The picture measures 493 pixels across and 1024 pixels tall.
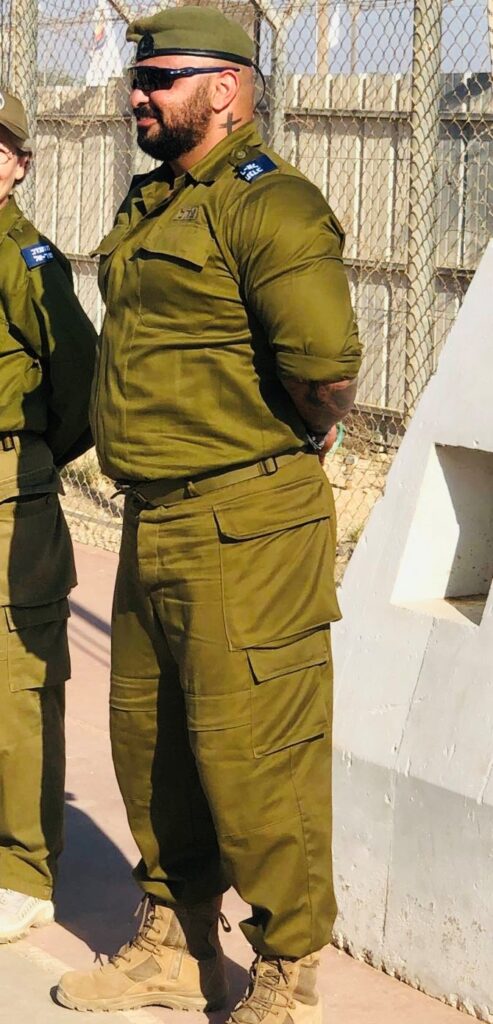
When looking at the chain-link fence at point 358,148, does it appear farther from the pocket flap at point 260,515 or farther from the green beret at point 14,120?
the pocket flap at point 260,515

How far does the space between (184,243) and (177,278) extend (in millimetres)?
71

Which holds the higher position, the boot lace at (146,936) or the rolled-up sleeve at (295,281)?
the rolled-up sleeve at (295,281)

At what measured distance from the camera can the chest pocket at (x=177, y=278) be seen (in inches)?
118

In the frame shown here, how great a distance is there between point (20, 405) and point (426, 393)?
3.25 feet

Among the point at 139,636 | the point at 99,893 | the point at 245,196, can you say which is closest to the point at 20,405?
the point at 139,636

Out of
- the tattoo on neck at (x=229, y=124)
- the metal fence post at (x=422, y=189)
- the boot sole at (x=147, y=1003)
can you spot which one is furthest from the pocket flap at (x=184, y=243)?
the metal fence post at (x=422, y=189)

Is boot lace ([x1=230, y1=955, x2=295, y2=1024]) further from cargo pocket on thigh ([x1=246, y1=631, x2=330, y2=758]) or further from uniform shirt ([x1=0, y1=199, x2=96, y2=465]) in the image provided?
uniform shirt ([x1=0, y1=199, x2=96, y2=465])

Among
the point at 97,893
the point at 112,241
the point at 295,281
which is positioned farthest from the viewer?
the point at 97,893

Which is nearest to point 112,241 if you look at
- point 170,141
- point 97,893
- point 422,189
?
point 170,141

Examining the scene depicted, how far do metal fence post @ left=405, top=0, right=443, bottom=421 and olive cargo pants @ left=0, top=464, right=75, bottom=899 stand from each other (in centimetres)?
274

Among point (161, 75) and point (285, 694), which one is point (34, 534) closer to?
point (285, 694)

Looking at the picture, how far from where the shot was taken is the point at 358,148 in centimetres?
807

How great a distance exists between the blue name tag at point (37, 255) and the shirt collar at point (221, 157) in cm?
83

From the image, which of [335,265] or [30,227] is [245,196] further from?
[30,227]
